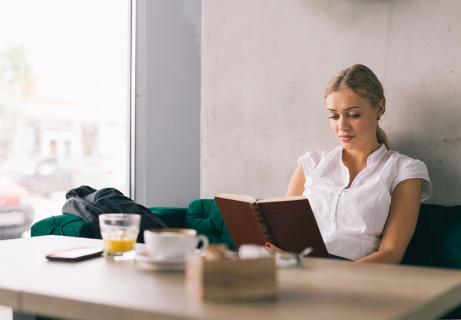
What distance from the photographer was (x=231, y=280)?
1108 millimetres

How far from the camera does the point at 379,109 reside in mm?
2369

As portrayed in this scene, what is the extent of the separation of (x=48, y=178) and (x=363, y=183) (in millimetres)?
1971

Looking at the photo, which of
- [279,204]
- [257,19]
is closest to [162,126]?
[257,19]

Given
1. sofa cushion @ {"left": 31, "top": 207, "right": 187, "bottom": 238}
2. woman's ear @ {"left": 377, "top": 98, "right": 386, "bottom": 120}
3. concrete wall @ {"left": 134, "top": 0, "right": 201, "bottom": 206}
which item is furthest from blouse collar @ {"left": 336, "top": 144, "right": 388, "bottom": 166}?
concrete wall @ {"left": 134, "top": 0, "right": 201, "bottom": 206}

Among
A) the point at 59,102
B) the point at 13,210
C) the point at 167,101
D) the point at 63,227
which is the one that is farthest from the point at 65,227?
the point at 167,101

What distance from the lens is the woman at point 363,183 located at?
2.17 m

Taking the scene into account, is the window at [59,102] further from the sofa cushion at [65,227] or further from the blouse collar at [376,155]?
the blouse collar at [376,155]

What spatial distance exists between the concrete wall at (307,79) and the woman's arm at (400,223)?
0.30 m

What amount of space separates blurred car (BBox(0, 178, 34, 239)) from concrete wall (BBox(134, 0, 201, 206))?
0.67m

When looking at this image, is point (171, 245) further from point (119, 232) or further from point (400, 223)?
point (400, 223)

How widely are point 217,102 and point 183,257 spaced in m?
1.73

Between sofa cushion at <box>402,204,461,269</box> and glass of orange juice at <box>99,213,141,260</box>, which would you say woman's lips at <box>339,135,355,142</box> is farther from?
glass of orange juice at <box>99,213,141,260</box>

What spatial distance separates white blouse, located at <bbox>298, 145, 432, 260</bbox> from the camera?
222 centimetres

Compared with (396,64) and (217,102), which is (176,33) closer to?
(217,102)
